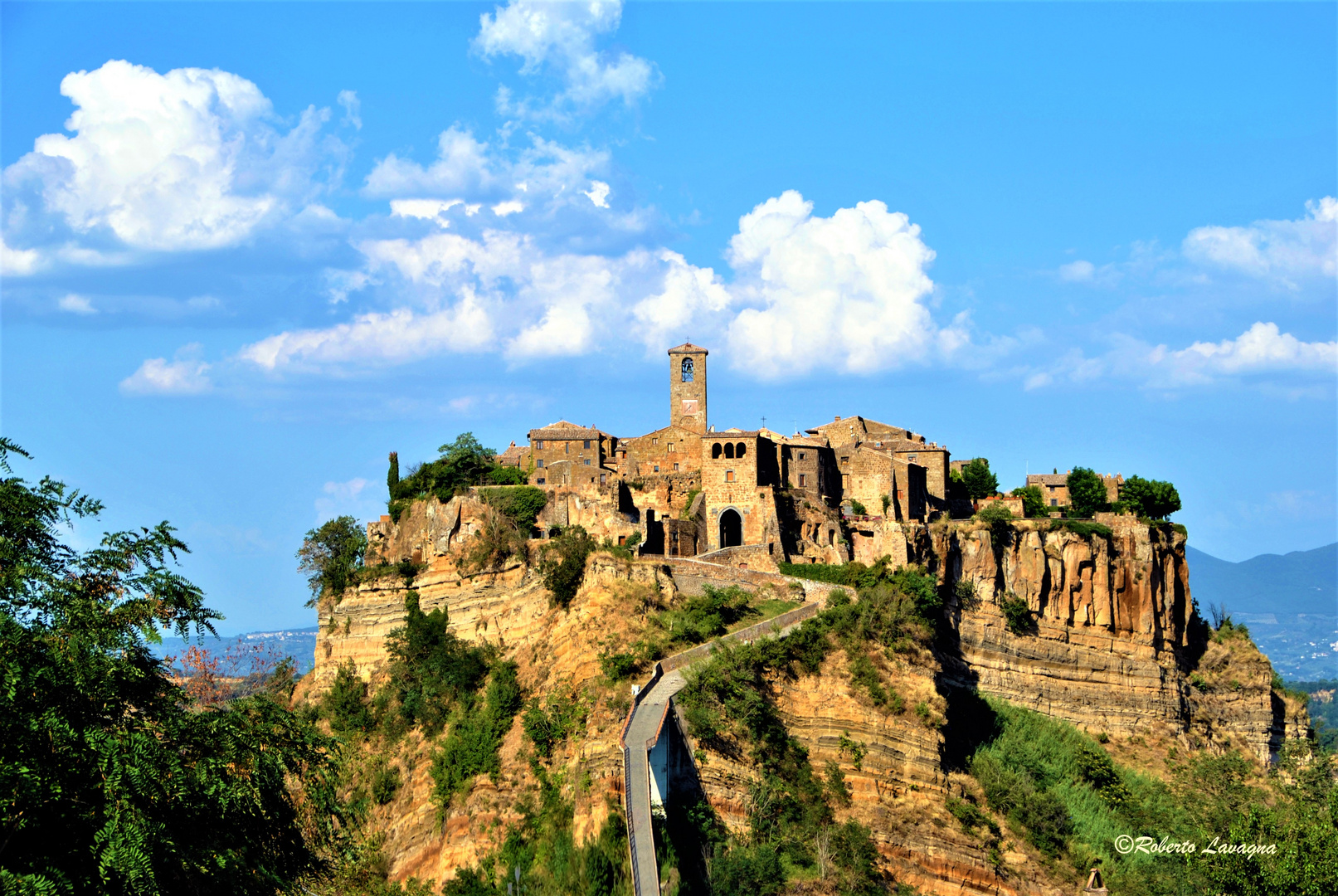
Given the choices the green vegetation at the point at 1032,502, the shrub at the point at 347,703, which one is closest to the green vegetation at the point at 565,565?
the shrub at the point at 347,703

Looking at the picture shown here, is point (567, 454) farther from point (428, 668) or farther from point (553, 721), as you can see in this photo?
point (553, 721)

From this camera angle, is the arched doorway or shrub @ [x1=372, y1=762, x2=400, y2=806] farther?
the arched doorway

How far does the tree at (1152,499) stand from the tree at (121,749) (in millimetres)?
58637

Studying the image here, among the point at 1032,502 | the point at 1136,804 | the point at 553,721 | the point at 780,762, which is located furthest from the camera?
the point at 1032,502

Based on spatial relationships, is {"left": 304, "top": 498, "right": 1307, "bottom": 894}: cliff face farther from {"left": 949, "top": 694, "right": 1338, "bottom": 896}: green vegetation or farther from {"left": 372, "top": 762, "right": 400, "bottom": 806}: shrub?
{"left": 949, "top": 694, "right": 1338, "bottom": 896}: green vegetation

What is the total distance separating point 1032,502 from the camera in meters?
68.9

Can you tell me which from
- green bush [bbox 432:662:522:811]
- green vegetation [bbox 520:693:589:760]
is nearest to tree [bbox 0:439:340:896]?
green vegetation [bbox 520:693:589:760]

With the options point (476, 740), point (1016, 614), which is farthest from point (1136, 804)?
point (476, 740)

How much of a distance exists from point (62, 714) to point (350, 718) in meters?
43.2

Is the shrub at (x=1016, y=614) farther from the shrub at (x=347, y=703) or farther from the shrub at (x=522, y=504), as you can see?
the shrub at (x=347, y=703)

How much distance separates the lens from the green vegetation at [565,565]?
52750 mm

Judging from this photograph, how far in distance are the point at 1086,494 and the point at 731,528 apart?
899 inches

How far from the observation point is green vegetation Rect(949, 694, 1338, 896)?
40.2m

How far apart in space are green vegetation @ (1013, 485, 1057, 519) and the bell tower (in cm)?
1736
